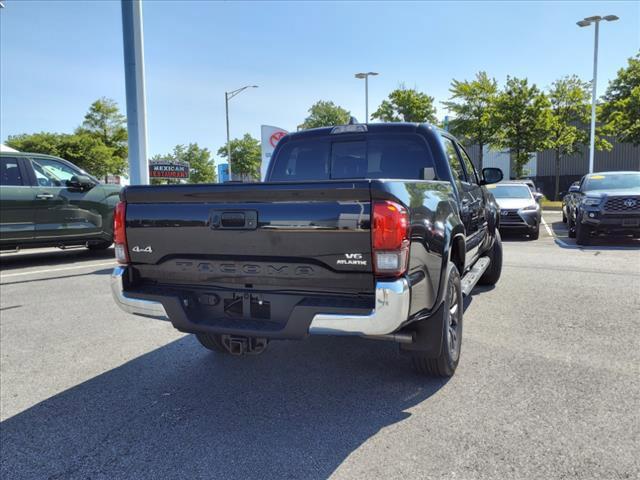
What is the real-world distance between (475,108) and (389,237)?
3386 centimetres

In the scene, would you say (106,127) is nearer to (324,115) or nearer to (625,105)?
(324,115)

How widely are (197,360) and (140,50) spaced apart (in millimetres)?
7744

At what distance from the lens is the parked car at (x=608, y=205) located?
33.8ft

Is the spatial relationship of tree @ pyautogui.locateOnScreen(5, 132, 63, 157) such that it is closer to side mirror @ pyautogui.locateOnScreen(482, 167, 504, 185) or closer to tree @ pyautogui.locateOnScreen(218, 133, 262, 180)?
tree @ pyautogui.locateOnScreen(218, 133, 262, 180)

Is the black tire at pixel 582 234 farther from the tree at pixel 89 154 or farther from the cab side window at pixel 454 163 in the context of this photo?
the tree at pixel 89 154

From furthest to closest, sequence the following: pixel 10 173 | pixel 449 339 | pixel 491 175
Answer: pixel 10 173
pixel 491 175
pixel 449 339

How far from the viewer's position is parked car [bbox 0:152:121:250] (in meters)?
8.58

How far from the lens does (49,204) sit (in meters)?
8.95

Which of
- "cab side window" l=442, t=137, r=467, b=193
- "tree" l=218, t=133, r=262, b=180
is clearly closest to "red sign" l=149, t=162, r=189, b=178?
"cab side window" l=442, t=137, r=467, b=193

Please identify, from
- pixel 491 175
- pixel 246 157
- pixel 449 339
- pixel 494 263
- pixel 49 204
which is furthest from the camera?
pixel 246 157

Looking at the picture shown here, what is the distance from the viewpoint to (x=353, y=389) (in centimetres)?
346

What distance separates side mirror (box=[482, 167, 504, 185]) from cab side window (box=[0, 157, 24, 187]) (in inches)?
305

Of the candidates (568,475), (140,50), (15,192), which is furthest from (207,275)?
(140,50)

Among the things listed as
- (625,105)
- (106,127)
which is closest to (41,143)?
(106,127)
